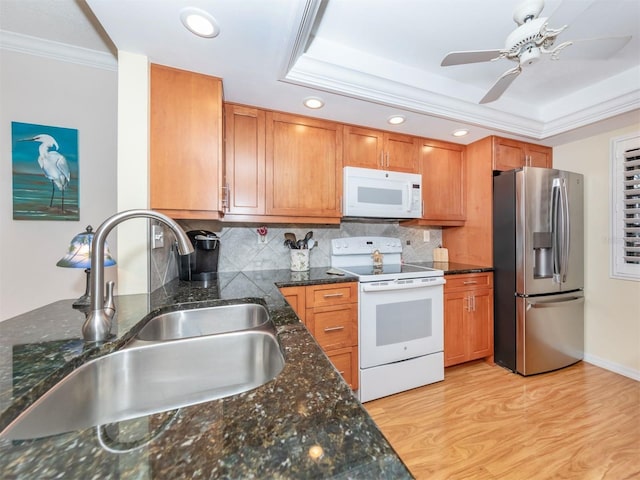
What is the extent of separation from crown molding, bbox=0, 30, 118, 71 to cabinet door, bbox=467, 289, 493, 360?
11.5ft

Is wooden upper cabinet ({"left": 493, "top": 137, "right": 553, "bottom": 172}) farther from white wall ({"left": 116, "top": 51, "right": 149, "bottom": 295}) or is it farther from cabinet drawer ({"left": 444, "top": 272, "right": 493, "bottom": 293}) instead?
white wall ({"left": 116, "top": 51, "right": 149, "bottom": 295})

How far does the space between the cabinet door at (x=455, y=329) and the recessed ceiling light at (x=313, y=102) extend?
193 cm

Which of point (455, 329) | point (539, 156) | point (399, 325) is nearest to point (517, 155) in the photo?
point (539, 156)

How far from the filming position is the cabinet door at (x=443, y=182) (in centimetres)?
258

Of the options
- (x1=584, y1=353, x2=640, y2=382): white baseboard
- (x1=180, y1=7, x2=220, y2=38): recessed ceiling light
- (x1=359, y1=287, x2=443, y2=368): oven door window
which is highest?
(x1=180, y1=7, x2=220, y2=38): recessed ceiling light

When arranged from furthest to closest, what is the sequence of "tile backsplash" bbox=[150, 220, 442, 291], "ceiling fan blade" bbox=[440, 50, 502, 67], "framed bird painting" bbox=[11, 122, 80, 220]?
"tile backsplash" bbox=[150, 220, 442, 291]
"framed bird painting" bbox=[11, 122, 80, 220]
"ceiling fan blade" bbox=[440, 50, 502, 67]

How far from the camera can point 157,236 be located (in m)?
1.52

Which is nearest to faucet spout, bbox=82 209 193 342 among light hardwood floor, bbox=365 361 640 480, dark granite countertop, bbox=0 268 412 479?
dark granite countertop, bbox=0 268 412 479

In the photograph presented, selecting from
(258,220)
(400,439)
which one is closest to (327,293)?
(258,220)

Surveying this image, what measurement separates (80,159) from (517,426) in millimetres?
3461

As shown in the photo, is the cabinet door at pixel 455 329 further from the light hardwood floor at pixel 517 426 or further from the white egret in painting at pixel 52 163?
the white egret in painting at pixel 52 163

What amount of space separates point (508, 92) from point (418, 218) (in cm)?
130

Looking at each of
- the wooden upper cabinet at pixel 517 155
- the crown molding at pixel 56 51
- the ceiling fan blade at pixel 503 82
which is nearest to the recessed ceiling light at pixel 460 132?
the wooden upper cabinet at pixel 517 155

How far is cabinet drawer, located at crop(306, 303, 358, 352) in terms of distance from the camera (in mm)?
1824
